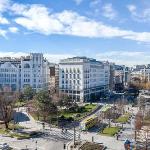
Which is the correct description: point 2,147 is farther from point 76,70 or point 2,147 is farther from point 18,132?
point 76,70

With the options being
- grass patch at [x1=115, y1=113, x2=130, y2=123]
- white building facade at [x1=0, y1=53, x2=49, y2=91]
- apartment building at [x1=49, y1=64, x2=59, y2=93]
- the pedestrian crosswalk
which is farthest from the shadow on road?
apartment building at [x1=49, y1=64, x2=59, y2=93]

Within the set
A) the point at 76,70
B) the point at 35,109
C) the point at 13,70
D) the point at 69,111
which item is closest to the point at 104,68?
the point at 76,70

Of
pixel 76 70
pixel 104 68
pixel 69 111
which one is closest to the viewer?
pixel 69 111

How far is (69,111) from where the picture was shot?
7900cm

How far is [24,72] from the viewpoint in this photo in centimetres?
11162

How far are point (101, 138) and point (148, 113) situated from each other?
724 inches

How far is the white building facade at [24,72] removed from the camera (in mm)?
111438

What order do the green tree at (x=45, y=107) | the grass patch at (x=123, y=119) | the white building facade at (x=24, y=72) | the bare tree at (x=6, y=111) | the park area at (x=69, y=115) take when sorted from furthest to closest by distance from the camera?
1. the white building facade at (x=24, y=72)
2. the grass patch at (x=123, y=119)
3. the park area at (x=69, y=115)
4. the green tree at (x=45, y=107)
5. the bare tree at (x=6, y=111)

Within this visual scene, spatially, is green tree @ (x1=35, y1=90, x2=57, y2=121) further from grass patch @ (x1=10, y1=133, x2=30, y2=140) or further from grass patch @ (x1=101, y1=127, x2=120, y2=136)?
grass patch @ (x1=101, y1=127, x2=120, y2=136)

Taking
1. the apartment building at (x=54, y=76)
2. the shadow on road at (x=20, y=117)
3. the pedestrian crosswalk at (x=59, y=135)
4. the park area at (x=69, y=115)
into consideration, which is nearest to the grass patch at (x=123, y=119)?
the park area at (x=69, y=115)

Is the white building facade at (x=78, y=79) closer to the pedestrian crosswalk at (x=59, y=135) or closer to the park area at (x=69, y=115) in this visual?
the park area at (x=69, y=115)

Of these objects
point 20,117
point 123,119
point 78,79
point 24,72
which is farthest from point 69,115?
point 24,72

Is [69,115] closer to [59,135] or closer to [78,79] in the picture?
[59,135]

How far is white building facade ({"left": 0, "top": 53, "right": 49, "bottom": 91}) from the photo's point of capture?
111438 mm
